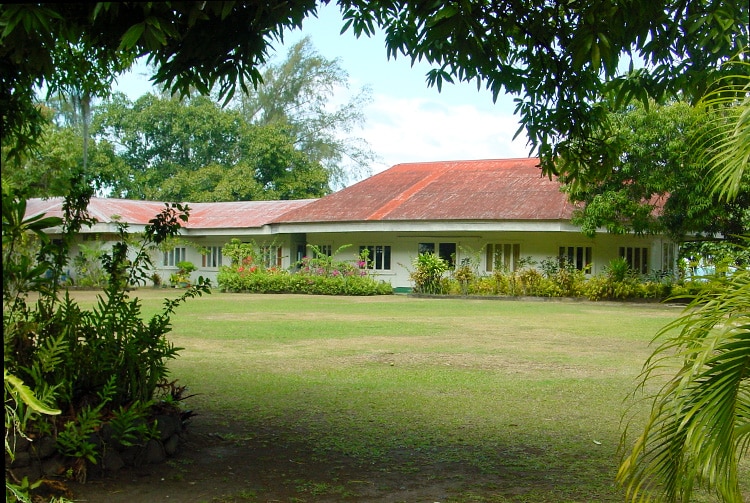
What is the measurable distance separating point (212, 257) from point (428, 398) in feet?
93.1

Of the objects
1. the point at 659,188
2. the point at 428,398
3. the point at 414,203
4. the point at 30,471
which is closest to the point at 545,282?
the point at 659,188

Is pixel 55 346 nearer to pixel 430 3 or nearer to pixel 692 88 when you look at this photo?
pixel 430 3

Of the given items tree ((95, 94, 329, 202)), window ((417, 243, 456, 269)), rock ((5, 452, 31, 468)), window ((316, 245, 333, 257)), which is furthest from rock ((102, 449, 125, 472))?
tree ((95, 94, 329, 202))

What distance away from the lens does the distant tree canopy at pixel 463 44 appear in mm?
3621

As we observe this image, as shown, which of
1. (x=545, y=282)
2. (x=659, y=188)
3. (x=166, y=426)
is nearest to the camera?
(x=166, y=426)

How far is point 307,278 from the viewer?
94.5 ft

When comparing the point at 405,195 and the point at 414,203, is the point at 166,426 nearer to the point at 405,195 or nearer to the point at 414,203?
the point at 414,203

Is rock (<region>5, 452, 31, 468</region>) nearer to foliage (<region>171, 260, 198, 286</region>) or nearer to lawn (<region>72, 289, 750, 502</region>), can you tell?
lawn (<region>72, 289, 750, 502</region>)

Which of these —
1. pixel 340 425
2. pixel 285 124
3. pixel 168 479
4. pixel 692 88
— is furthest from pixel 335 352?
pixel 285 124

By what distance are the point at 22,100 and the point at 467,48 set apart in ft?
11.8

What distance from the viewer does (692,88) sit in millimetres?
5656

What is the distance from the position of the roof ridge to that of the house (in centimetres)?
→ 5

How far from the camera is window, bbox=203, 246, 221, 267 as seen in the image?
116 ft

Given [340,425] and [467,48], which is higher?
[467,48]
